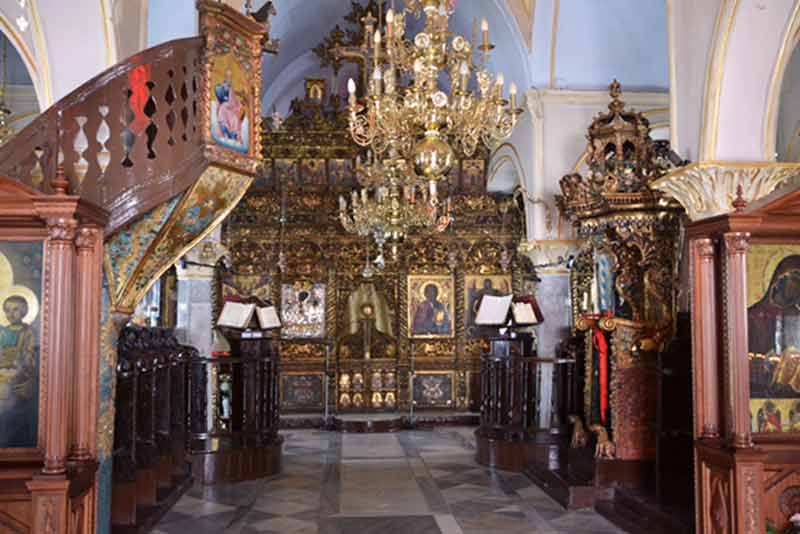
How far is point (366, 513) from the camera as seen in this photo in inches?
282

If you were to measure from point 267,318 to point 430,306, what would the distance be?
5685 millimetres

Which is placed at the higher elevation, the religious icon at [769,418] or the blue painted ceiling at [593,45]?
the blue painted ceiling at [593,45]

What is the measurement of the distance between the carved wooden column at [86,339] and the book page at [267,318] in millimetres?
4774

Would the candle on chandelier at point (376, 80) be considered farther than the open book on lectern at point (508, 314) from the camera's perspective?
No

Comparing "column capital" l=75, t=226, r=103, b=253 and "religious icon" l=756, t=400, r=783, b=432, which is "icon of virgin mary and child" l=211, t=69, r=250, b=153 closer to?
"column capital" l=75, t=226, r=103, b=253

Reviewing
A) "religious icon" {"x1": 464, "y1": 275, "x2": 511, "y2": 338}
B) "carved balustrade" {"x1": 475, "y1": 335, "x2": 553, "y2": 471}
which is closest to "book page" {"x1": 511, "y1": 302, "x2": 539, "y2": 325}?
"carved balustrade" {"x1": 475, "y1": 335, "x2": 553, "y2": 471}

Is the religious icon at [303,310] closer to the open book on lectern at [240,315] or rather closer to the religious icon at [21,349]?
the open book on lectern at [240,315]

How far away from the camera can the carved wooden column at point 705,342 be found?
16.0 feet

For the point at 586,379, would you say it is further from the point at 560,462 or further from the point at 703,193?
the point at 703,193

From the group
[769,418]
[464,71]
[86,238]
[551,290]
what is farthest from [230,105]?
[551,290]

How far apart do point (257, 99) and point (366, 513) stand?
377cm

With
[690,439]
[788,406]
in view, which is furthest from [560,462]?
[788,406]

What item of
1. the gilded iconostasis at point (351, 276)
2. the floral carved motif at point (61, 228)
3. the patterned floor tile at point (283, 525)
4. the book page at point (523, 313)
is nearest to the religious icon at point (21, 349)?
the floral carved motif at point (61, 228)

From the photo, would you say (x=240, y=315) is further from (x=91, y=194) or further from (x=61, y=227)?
(x=61, y=227)
